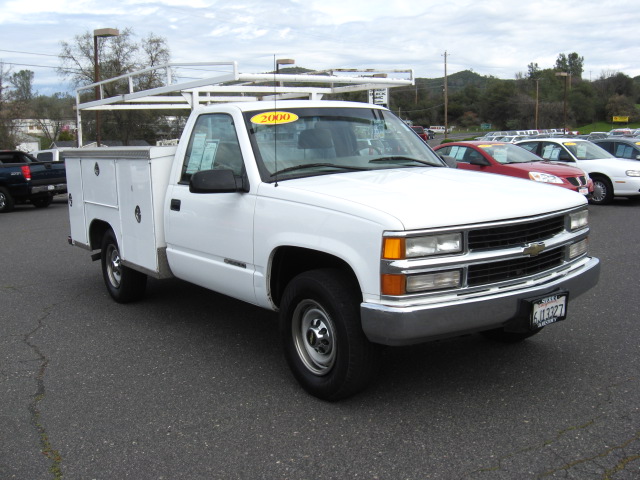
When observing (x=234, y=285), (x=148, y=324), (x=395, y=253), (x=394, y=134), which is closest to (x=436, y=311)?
(x=395, y=253)

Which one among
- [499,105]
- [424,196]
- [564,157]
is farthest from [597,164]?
[499,105]

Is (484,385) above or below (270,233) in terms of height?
below

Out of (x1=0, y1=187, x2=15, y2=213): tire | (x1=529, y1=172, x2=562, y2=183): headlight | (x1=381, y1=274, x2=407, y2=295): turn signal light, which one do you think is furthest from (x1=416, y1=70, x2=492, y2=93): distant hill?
(x1=381, y1=274, x2=407, y2=295): turn signal light

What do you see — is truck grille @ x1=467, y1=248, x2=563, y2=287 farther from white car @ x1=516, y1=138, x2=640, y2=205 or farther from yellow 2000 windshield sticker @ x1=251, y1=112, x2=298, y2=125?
white car @ x1=516, y1=138, x2=640, y2=205

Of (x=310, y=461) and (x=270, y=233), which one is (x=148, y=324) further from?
(x=310, y=461)

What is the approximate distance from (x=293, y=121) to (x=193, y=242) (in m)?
1.22

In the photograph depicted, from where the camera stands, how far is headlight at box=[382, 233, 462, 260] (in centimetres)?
349

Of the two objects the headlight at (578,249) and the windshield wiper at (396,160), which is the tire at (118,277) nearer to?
the windshield wiper at (396,160)

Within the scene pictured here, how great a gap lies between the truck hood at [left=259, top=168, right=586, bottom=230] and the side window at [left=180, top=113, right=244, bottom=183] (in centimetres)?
59

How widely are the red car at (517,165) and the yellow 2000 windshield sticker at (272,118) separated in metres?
7.75

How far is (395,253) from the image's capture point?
3.49 m

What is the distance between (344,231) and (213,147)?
1.81 meters

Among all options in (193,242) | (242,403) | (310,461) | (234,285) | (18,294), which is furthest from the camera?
(18,294)

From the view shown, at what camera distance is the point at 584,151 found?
15586 millimetres
